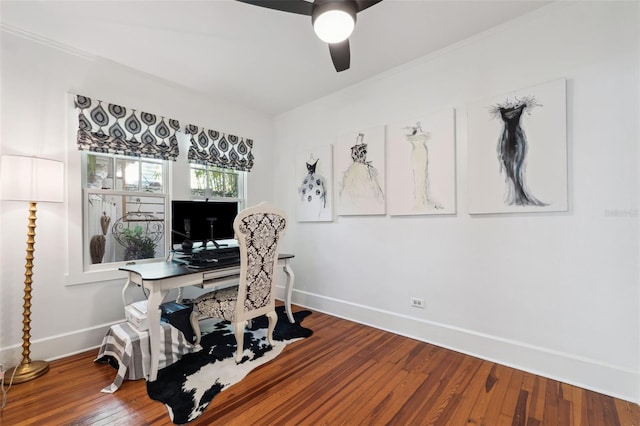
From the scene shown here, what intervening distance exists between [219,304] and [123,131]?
6.50 feet

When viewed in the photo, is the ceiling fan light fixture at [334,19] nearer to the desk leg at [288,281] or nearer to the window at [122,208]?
the desk leg at [288,281]

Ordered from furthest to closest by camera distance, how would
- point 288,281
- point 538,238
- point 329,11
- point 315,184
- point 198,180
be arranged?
point 315,184
point 198,180
point 288,281
point 538,238
point 329,11

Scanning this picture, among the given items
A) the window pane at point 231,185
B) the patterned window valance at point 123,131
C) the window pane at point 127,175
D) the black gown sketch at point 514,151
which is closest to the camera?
the black gown sketch at point 514,151

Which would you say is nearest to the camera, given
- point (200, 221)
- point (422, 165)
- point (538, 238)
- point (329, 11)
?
point (329, 11)

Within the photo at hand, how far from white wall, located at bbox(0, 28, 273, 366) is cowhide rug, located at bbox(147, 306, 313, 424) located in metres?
1.05

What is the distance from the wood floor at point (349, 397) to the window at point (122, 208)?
1.01 meters

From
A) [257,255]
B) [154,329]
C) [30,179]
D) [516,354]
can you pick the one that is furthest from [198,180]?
[516,354]

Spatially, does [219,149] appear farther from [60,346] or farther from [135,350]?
[60,346]

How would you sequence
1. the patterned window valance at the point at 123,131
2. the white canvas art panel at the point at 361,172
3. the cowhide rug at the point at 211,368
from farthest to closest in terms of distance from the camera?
A: the white canvas art panel at the point at 361,172, the patterned window valance at the point at 123,131, the cowhide rug at the point at 211,368

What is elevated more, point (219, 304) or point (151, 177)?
point (151, 177)

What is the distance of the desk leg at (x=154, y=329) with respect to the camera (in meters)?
1.99

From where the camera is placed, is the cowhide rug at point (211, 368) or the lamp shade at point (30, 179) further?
the lamp shade at point (30, 179)

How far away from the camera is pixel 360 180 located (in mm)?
3176

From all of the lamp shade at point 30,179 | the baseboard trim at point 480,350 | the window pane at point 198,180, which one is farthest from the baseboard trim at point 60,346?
the window pane at point 198,180
